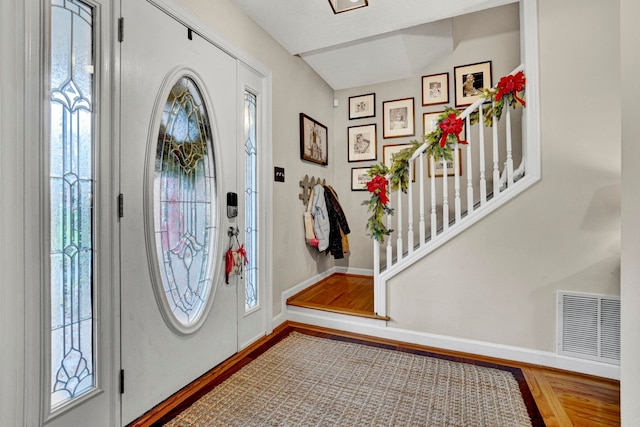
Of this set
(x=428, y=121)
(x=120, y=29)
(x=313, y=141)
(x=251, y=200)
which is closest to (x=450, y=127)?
(x=428, y=121)

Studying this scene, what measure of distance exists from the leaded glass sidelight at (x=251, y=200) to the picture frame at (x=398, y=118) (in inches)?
73.9

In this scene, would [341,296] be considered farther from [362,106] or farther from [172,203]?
[362,106]

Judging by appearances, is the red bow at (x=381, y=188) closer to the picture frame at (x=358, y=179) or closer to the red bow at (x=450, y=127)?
the red bow at (x=450, y=127)

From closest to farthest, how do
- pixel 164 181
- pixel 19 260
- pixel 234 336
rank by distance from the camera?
1. pixel 19 260
2. pixel 164 181
3. pixel 234 336

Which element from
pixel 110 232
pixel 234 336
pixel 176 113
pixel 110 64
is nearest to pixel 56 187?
pixel 110 232

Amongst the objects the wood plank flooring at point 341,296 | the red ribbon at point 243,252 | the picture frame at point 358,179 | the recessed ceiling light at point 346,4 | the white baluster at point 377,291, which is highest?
the recessed ceiling light at point 346,4

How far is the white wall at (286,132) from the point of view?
2.25 meters

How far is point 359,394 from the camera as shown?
5.53 feet

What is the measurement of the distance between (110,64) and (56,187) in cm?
62

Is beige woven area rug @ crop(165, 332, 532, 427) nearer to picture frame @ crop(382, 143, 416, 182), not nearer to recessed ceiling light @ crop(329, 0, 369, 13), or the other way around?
picture frame @ crop(382, 143, 416, 182)

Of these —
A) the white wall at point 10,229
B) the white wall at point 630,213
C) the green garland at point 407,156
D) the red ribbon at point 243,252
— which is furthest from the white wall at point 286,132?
the white wall at point 630,213

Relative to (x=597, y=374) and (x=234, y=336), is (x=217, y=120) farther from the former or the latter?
(x=597, y=374)

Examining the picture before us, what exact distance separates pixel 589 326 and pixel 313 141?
110 inches

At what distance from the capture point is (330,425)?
145 cm
